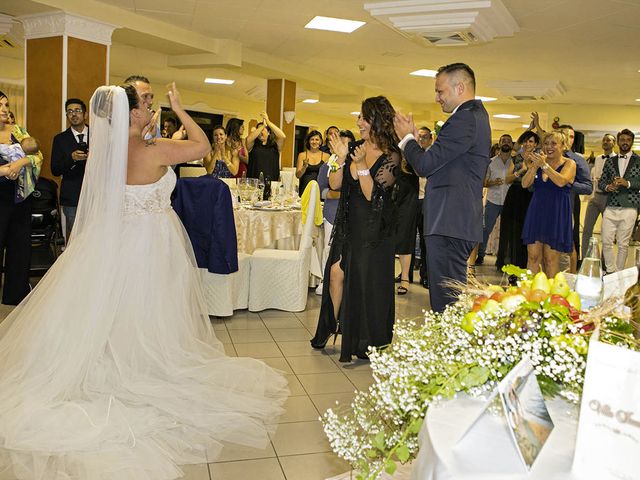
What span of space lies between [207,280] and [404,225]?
7.58 ft

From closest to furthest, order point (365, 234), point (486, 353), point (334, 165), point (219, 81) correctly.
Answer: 1. point (486, 353)
2. point (365, 234)
3. point (334, 165)
4. point (219, 81)

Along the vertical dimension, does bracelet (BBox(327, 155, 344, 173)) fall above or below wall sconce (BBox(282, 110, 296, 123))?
below

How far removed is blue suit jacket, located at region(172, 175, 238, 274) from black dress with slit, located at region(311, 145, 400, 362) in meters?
0.92

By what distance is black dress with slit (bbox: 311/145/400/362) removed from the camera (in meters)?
3.89

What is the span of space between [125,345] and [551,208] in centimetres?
406

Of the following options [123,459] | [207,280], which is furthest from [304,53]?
[123,459]

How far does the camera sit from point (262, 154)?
27.6ft

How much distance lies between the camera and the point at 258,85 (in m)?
14.9

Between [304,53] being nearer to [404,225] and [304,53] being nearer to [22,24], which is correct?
[22,24]

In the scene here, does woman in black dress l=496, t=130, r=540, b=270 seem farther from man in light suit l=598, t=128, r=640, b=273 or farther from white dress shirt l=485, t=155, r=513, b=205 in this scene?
man in light suit l=598, t=128, r=640, b=273

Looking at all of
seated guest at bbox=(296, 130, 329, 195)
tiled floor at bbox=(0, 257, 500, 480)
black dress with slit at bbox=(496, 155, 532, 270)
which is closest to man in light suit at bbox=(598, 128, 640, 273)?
black dress with slit at bbox=(496, 155, 532, 270)

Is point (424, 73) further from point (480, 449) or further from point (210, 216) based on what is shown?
point (480, 449)

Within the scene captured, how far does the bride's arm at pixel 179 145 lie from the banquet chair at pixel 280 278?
1950 millimetres

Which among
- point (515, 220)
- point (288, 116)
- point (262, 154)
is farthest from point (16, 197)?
point (288, 116)
